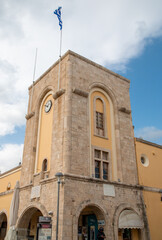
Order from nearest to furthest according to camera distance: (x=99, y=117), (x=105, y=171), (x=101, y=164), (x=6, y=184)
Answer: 1. (x=101, y=164)
2. (x=105, y=171)
3. (x=99, y=117)
4. (x=6, y=184)

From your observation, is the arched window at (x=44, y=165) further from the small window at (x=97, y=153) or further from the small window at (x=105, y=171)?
the small window at (x=105, y=171)

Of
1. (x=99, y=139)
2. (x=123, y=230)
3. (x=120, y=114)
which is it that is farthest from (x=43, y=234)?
(x=120, y=114)

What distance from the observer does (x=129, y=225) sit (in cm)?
1712

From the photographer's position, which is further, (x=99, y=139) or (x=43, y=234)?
(x=99, y=139)

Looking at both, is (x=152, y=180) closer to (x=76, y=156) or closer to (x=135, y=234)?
(x=135, y=234)

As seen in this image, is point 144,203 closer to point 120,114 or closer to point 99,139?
point 99,139

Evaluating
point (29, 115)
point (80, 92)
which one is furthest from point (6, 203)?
point (80, 92)

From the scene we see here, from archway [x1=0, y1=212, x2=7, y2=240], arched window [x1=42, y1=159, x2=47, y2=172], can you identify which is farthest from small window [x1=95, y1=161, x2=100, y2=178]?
archway [x1=0, y1=212, x2=7, y2=240]

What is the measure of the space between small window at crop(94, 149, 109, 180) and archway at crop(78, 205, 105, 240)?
2441mm

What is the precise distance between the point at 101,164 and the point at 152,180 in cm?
564

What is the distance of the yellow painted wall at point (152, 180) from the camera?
1902 centimetres

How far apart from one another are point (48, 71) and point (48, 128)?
18.2 feet

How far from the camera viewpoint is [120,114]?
21.6 m

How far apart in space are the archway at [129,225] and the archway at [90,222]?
1496mm
